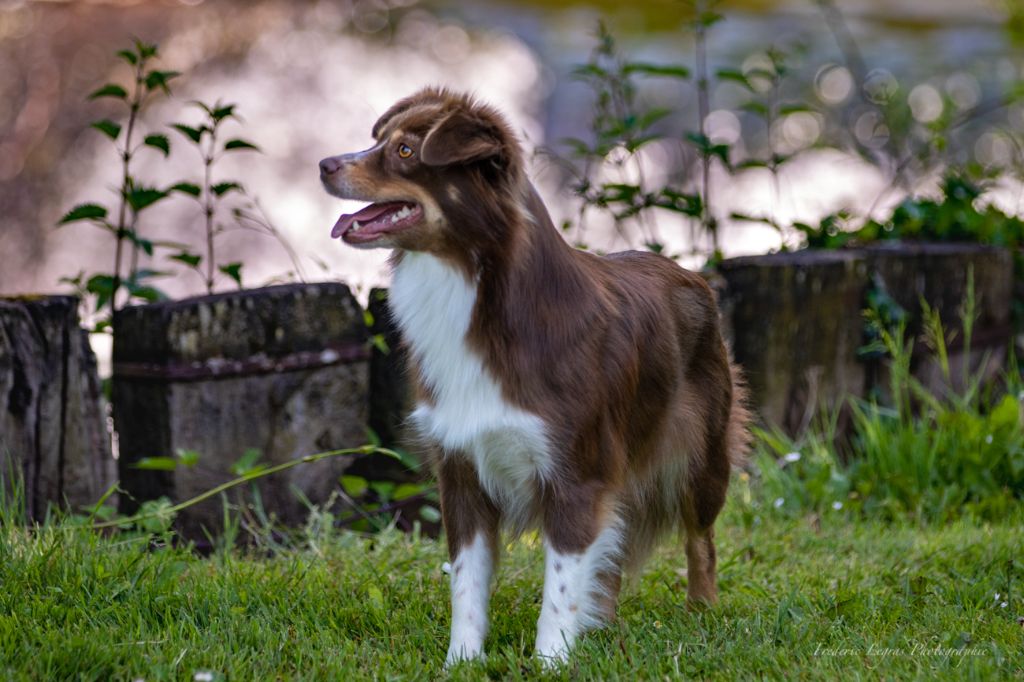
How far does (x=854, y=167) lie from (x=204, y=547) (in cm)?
792

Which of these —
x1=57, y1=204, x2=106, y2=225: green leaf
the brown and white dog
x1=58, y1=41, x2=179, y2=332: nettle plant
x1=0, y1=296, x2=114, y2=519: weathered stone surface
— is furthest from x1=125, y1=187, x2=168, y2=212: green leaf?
the brown and white dog

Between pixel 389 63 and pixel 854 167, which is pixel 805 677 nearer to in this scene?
pixel 389 63

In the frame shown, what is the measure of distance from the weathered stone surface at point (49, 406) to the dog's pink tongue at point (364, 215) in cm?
150

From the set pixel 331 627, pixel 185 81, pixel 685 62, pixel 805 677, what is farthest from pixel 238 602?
pixel 685 62

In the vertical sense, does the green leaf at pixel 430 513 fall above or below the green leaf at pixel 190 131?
below

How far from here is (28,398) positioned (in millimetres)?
4008

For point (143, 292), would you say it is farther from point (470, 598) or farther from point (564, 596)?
point (564, 596)

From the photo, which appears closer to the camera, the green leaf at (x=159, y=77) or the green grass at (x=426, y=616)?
the green grass at (x=426, y=616)

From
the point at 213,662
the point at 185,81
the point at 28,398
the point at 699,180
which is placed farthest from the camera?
the point at 699,180

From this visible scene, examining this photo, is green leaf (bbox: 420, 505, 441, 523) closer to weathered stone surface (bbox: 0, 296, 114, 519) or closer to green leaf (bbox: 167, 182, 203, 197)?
weathered stone surface (bbox: 0, 296, 114, 519)

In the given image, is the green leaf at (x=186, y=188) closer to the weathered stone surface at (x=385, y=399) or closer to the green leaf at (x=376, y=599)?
the weathered stone surface at (x=385, y=399)

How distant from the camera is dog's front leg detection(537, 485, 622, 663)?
10.2 ft

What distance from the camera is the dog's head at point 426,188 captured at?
9.75 ft

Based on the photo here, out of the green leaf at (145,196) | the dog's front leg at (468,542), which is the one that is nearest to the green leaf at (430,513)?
the dog's front leg at (468,542)
